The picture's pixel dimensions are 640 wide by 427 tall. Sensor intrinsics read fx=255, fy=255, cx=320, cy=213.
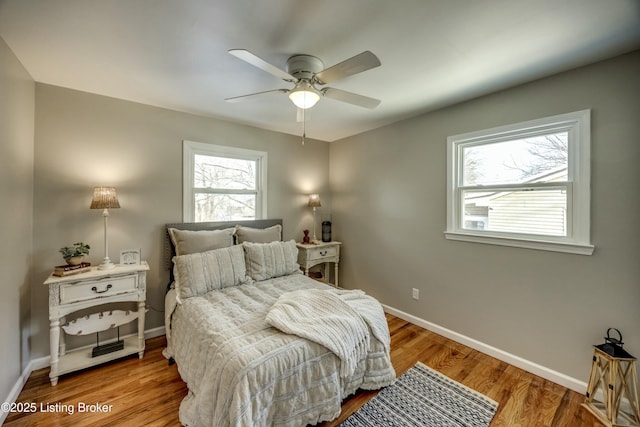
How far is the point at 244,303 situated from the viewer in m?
2.07

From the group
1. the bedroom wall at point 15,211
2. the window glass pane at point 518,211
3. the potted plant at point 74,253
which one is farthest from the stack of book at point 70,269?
the window glass pane at point 518,211

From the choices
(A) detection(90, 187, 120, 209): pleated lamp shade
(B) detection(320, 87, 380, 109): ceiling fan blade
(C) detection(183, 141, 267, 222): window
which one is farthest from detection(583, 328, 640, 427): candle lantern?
(A) detection(90, 187, 120, 209): pleated lamp shade

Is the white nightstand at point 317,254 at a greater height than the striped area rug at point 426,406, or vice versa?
the white nightstand at point 317,254

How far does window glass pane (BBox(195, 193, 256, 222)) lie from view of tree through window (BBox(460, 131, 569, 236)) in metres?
2.56

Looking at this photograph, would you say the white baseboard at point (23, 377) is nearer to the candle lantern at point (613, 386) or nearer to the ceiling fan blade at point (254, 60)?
the ceiling fan blade at point (254, 60)

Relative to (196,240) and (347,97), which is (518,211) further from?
(196,240)

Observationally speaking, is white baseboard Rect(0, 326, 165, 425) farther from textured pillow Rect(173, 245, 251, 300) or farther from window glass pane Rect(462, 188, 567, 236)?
window glass pane Rect(462, 188, 567, 236)

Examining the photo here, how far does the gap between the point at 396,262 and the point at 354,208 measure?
1.01 metres

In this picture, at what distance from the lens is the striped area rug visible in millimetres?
1683

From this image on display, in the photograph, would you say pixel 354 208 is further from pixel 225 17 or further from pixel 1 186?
pixel 1 186

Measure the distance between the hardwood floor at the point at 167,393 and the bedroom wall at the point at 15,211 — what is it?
0.94 ft

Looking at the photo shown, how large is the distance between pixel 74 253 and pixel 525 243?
384 centimetres

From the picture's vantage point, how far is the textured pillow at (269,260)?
8.74 ft

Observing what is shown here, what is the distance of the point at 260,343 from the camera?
1514mm
